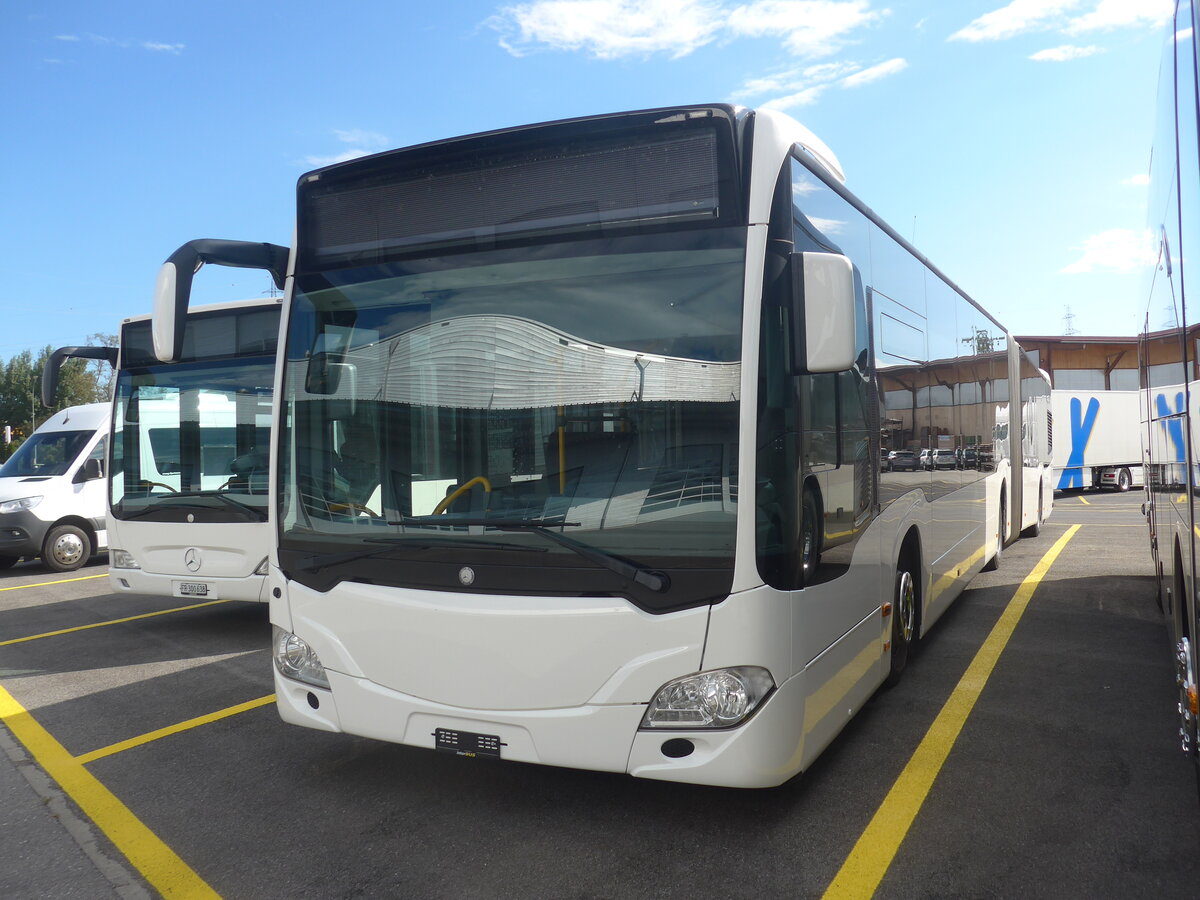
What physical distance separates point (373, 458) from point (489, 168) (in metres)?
1.30

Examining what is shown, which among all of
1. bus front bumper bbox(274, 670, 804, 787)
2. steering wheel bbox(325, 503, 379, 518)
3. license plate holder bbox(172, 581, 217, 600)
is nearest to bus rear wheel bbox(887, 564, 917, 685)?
bus front bumper bbox(274, 670, 804, 787)

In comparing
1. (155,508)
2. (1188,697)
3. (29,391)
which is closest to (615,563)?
(1188,697)

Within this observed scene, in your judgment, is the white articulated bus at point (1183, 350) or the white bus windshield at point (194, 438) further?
the white bus windshield at point (194, 438)

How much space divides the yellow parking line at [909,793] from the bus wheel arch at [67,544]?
11653 mm

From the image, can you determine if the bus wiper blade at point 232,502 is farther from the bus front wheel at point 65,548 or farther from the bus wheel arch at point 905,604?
the bus front wheel at point 65,548

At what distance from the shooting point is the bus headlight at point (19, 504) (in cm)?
1195

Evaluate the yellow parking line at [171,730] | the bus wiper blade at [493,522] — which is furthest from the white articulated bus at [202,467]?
the bus wiper blade at [493,522]

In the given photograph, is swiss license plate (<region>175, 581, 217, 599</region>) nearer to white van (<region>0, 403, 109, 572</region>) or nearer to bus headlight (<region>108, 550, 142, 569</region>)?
bus headlight (<region>108, 550, 142, 569</region>)

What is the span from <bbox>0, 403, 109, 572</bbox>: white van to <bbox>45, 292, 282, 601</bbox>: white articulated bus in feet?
15.3

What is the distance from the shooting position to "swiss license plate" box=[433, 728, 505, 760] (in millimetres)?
3488

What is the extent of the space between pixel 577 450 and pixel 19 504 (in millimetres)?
11512

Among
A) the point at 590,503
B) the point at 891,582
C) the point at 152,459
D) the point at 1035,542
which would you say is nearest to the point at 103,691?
the point at 152,459

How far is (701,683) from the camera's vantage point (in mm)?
3266

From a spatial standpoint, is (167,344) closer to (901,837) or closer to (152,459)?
(901,837)
